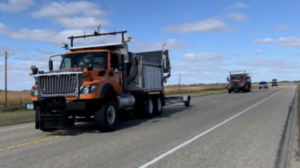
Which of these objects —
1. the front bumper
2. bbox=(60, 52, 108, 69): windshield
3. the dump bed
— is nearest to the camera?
the front bumper

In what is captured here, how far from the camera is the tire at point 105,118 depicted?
10.8 meters

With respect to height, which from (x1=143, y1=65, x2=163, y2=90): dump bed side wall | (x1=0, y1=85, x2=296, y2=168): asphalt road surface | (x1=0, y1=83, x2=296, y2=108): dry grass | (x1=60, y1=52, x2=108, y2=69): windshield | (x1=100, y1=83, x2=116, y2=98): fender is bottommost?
(x1=0, y1=85, x2=296, y2=168): asphalt road surface

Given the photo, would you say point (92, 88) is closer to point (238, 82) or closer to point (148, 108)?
point (148, 108)

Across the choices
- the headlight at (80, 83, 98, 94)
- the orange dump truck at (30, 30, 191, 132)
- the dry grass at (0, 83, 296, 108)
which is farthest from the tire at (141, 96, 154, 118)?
the dry grass at (0, 83, 296, 108)

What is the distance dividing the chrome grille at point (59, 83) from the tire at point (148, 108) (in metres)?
5.00

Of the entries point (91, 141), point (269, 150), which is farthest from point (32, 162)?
point (269, 150)

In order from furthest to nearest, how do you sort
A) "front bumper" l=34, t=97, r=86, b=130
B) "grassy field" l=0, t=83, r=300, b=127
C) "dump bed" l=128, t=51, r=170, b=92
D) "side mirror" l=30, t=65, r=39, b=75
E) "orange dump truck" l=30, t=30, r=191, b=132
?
"grassy field" l=0, t=83, r=300, b=127, "dump bed" l=128, t=51, r=170, b=92, "side mirror" l=30, t=65, r=39, b=75, "orange dump truck" l=30, t=30, r=191, b=132, "front bumper" l=34, t=97, r=86, b=130

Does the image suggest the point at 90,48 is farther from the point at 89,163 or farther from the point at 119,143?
the point at 89,163

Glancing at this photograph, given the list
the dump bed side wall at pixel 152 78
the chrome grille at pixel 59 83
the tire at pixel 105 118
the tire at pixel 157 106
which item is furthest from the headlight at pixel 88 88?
the tire at pixel 157 106

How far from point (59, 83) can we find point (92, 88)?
1176 mm

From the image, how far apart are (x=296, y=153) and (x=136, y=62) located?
8404 millimetres

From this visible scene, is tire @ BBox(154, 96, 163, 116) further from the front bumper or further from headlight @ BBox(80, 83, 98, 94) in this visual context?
the front bumper

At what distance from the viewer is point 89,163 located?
6711mm

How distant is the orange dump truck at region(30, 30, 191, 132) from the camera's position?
10430mm
